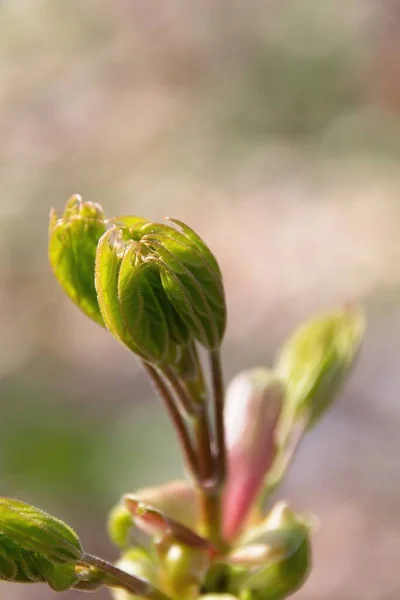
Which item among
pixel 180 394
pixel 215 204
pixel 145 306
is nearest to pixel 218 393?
pixel 180 394

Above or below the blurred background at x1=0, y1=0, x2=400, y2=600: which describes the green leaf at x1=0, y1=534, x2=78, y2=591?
below

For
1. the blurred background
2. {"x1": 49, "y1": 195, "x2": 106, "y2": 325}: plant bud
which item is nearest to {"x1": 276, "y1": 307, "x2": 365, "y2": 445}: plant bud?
{"x1": 49, "y1": 195, "x2": 106, "y2": 325}: plant bud

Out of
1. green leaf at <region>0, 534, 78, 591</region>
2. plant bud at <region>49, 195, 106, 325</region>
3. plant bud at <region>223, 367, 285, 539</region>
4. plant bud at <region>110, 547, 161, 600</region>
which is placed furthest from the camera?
plant bud at <region>223, 367, 285, 539</region>

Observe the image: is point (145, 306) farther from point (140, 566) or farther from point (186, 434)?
point (140, 566)

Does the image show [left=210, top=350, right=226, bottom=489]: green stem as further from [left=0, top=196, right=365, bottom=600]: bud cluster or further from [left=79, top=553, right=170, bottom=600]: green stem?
[left=79, top=553, right=170, bottom=600]: green stem

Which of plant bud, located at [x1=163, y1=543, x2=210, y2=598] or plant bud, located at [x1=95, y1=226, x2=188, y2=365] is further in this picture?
plant bud, located at [x1=163, y1=543, x2=210, y2=598]

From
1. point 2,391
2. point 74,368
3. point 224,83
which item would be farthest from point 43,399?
point 224,83
